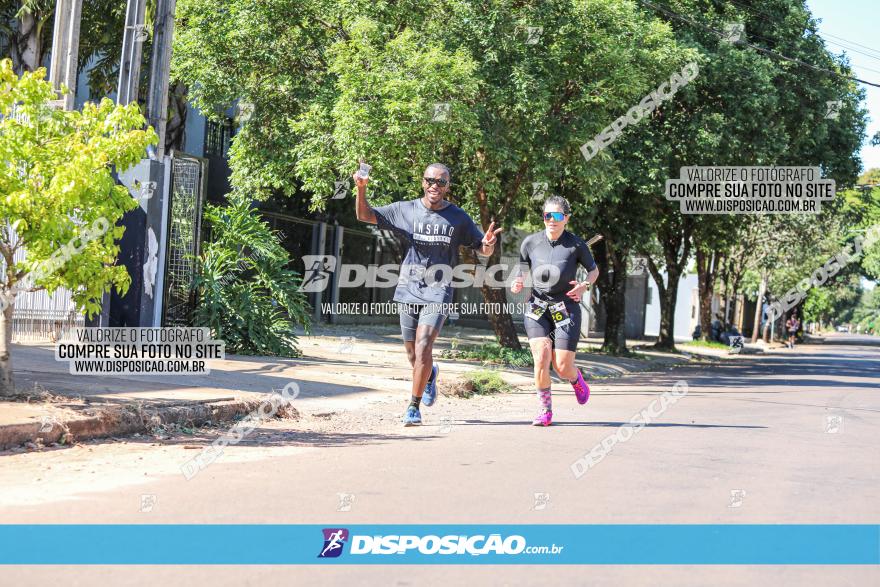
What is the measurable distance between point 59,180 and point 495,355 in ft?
38.6

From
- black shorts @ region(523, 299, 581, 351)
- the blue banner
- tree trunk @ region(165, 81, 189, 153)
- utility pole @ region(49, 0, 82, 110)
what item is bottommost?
the blue banner

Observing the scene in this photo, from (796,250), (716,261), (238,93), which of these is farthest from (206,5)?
(796,250)

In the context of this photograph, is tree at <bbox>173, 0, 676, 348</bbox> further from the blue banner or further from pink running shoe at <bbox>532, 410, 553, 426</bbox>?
the blue banner

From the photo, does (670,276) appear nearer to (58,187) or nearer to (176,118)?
(176,118)

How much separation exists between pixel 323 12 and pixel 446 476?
12.1 metres

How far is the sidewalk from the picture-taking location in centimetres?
714

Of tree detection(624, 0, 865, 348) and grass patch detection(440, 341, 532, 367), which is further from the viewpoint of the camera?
tree detection(624, 0, 865, 348)

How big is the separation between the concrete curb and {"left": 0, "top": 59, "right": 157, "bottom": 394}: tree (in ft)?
3.12

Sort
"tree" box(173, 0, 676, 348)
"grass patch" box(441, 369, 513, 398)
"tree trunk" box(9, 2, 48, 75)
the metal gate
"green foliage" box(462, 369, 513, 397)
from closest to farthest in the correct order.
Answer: "grass patch" box(441, 369, 513, 398)
"green foliage" box(462, 369, 513, 397)
the metal gate
"tree" box(173, 0, 676, 348)
"tree trunk" box(9, 2, 48, 75)

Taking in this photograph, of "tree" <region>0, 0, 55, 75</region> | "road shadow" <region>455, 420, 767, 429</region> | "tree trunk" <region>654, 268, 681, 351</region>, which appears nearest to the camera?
"road shadow" <region>455, 420, 767, 429</region>

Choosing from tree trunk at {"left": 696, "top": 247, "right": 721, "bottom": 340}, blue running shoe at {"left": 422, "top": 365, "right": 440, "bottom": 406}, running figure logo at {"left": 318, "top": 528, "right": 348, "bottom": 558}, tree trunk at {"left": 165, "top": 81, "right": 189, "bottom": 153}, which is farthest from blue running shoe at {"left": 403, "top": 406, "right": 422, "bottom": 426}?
tree trunk at {"left": 696, "top": 247, "right": 721, "bottom": 340}

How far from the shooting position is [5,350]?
7742 millimetres

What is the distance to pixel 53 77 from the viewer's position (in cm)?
1260

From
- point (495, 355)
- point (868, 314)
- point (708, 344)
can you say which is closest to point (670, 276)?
point (708, 344)
